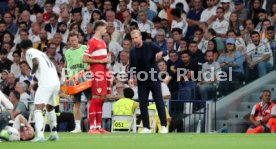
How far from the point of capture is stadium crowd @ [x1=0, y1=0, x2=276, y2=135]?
95.6ft

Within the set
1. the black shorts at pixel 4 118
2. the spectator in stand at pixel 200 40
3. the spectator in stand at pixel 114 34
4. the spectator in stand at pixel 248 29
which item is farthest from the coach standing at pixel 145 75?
the spectator in stand at pixel 114 34

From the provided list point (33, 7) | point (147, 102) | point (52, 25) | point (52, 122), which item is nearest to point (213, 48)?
point (147, 102)

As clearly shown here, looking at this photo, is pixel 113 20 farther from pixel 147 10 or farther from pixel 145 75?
pixel 145 75

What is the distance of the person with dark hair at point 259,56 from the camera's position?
94.6ft

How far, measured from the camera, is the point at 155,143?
1939cm

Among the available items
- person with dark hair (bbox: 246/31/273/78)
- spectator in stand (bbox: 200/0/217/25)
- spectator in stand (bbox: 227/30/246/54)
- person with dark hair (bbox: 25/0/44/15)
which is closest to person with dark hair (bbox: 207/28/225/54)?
spectator in stand (bbox: 227/30/246/54)

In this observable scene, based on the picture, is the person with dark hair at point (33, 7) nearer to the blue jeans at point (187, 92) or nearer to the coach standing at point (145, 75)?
the blue jeans at point (187, 92)

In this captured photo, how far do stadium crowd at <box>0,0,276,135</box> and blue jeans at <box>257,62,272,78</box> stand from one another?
0.03 m

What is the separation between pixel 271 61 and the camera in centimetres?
2902

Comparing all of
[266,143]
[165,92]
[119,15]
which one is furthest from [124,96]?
[266,143]

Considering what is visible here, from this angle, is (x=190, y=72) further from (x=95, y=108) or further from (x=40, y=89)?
(x=40, y=89)

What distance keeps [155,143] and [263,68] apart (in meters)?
10.2

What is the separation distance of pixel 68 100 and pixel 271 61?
586 cm

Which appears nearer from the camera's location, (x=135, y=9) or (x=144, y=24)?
(x=144, y=24)
